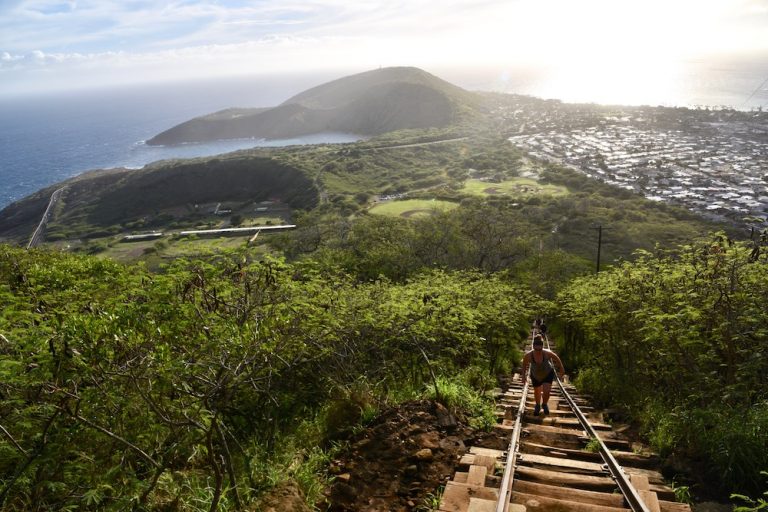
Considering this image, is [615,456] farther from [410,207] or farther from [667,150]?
[667,150]

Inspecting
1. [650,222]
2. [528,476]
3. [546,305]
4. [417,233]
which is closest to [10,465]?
[528,476]

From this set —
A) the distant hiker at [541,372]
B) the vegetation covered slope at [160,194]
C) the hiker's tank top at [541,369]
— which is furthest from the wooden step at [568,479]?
the vegetation covered slope at [160,194]

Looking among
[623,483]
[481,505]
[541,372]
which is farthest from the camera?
[541,372]

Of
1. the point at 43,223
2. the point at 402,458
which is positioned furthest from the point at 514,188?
the point at 43,223

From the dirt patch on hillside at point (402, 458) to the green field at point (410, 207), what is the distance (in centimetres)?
6629

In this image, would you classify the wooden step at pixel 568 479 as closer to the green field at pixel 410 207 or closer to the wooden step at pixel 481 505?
the wooden step at pixel 481 505

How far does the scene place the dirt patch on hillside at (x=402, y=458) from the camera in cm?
566

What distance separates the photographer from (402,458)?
630 centimetres

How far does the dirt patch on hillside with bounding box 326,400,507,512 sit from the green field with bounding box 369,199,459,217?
66.3 m

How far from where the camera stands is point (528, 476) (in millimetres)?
5824

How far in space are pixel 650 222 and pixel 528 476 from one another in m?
72.7

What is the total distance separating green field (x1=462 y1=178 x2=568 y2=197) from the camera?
285 ft

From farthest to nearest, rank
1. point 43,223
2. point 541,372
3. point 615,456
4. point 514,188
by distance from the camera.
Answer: point 43,223, point 514,188, point 541,372, point 615,456

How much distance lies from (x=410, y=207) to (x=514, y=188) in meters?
24.2
